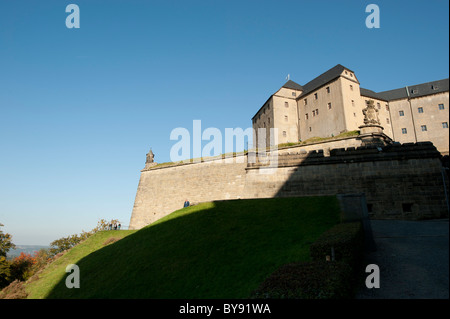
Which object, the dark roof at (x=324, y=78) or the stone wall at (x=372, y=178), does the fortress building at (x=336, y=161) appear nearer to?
the stone wall at (x=372, y=178)

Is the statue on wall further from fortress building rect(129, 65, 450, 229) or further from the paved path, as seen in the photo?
the paved path

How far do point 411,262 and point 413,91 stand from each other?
62.2m

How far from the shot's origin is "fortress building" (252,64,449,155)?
157 feet

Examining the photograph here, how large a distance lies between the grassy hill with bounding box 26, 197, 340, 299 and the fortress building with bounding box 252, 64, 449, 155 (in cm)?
3729

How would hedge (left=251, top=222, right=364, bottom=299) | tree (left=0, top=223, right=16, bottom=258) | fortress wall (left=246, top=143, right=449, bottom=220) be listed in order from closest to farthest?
hedge (left=251, top=222, right=364, bottom=299) → fortress wall (left=246, top=143, right=449, bottom=220) → tree (left=0, top=223, right=16, bottom=258)

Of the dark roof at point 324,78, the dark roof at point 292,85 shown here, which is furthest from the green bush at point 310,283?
the dark roof at point 292,85

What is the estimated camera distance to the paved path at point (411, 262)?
6734mm

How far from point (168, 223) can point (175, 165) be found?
Answer: 70.9 feet

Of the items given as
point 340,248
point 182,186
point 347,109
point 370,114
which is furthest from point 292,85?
point 340,248

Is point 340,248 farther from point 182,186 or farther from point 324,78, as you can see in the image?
point 324,78

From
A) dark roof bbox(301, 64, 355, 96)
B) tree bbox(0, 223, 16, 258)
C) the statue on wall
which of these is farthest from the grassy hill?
dark roof bbox(301, 64, 355, 96)

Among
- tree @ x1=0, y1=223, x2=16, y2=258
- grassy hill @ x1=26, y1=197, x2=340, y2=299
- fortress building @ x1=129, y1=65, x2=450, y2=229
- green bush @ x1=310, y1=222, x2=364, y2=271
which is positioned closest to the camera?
green bush @ x1=310, y1=222, x2=364, y2=271
